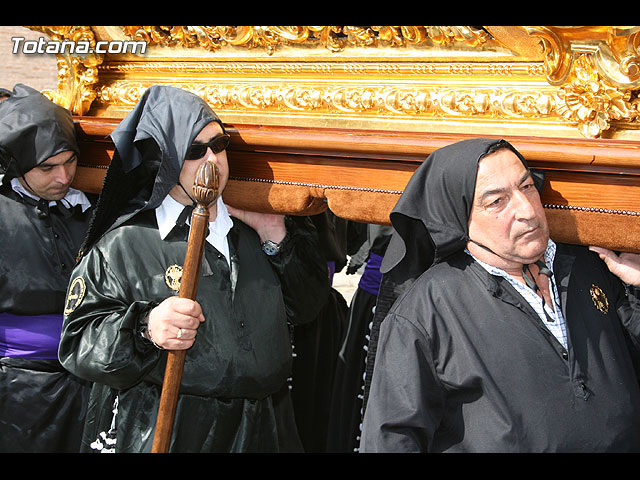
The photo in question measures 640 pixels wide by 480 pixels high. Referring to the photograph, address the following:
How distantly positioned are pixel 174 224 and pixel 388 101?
0.84 meters

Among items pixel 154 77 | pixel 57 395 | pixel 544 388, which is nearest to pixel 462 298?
pixel 544 388

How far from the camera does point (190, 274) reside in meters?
2.21

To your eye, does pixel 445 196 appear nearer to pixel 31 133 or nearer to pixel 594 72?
pixel 594 72

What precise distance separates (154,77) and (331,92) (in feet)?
2.78

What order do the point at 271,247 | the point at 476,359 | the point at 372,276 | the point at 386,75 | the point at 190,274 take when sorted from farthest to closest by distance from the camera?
the point at 372,276 → the point at 271,247 → the point at 386,75 → the point at 190,274 → the point at 476,359

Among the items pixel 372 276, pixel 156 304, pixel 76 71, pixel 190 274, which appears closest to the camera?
pixel 190 274

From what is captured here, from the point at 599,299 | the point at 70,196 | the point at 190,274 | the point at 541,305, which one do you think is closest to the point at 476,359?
the point at 541,305

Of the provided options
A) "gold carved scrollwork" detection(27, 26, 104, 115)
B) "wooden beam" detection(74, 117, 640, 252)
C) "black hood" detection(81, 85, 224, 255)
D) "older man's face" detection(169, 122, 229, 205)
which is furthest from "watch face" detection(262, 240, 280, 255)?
"gold carved scrollwork" detection(27, 26, 104, 115)

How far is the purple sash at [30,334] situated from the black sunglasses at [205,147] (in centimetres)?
107

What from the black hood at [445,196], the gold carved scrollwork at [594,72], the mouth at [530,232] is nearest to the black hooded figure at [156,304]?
the black hood at [445,196]

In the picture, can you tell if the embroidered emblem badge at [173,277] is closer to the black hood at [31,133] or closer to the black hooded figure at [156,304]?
the black hooded figure at [156,304]

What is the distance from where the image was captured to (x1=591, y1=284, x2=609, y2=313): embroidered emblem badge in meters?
2.15

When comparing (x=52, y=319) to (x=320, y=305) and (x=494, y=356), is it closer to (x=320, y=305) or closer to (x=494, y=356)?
(x=320, y=305)

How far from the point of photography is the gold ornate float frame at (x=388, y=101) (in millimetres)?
2109
